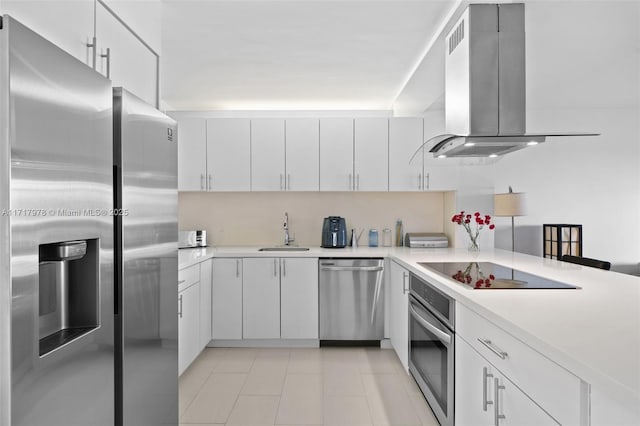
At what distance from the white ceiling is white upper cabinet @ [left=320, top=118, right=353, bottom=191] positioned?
0.98ft

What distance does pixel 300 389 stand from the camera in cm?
308

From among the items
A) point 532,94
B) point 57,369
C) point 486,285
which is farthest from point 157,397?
point 532,94

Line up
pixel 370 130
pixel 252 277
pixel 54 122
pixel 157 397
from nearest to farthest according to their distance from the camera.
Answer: pixel 54 122 → pixel 157 397 → pixel 252 277 → pixel 370 130

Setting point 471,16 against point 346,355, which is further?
point 346,355

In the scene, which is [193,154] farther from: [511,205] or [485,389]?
[485,389]

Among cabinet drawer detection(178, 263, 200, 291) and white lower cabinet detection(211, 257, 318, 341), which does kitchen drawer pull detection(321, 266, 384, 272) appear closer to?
white lower cabinet detection(211, 257, 318, 341)

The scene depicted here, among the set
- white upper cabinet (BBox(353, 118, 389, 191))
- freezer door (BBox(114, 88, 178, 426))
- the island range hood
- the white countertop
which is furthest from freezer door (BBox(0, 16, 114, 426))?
Result: white upper cabinet (BBox(353, 118, 389, 191))

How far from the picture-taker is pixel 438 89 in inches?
148

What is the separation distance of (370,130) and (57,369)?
3603 mm

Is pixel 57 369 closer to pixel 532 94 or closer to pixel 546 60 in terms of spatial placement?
pixel 546 60

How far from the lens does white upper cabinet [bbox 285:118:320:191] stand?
4.34 meters

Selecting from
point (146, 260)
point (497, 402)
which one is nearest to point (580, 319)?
point (497, 402)

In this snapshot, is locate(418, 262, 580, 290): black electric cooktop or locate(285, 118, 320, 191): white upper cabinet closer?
locate(418, 262, 580, 290): black electric cooktop

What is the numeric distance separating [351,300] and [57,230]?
312 cm
